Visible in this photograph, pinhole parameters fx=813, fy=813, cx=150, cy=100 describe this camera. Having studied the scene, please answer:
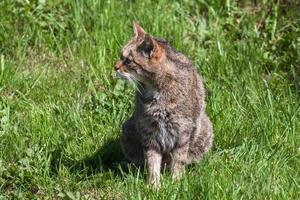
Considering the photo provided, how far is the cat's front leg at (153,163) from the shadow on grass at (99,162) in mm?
146

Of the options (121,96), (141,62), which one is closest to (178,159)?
(141,62)

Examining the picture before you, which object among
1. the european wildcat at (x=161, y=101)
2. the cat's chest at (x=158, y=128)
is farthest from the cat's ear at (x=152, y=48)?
the cat's chest at (x=158, y=128)

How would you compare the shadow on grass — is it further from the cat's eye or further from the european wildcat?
the cat's eye

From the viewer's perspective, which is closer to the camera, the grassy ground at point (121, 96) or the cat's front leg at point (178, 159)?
the grassy ground at point (121, 96)

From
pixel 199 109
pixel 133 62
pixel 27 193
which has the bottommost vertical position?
pixel 27 193

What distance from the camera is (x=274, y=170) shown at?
200 inches

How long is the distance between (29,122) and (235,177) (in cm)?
163

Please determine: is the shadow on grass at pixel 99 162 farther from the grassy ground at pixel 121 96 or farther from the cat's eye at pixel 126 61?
the cat's eye at pixel 126 61

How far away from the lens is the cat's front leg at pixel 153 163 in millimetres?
5141

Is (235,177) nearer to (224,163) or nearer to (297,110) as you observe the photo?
(224,163)

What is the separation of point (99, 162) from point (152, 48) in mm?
927

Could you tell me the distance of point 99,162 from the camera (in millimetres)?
5457

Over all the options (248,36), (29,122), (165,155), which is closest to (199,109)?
(165,155)

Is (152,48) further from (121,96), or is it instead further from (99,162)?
(121,96)
